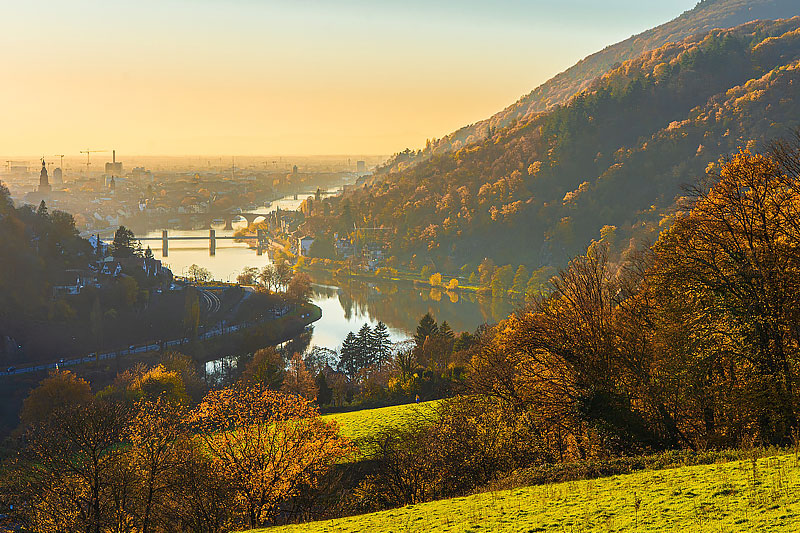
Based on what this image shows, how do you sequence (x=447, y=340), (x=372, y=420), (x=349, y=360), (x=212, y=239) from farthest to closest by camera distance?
(x=212, y=239) → (x=349, y=360) → (x=447, y=340) → (x=372, y=420)

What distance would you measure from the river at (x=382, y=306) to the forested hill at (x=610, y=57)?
60775mm

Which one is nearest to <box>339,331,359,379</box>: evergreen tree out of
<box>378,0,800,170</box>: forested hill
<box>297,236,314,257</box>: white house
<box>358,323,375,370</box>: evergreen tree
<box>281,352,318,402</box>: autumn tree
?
<box>358,323,375,370</box>: evergreen tree

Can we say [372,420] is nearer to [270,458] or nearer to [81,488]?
[270,458]

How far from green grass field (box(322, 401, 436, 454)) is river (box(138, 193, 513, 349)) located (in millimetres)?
19921

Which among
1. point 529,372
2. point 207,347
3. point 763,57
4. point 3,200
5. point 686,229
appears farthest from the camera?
point 763,57

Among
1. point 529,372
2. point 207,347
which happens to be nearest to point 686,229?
point 529,372

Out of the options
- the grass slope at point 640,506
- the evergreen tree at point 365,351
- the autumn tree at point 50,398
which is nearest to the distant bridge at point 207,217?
the evergreen tree at point 365,351

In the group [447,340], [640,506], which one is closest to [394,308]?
[447,340]

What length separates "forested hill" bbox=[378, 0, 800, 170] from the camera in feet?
390

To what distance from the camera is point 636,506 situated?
6430 mm

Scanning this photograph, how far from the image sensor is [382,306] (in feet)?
167

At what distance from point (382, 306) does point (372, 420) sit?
113 ft

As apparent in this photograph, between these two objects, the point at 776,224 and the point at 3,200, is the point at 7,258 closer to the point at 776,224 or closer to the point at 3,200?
the point at 3,200

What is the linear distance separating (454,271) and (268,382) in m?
42.3
